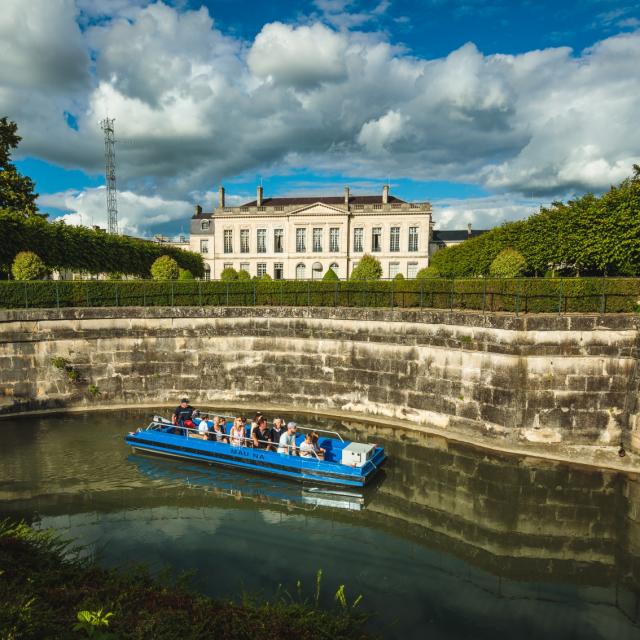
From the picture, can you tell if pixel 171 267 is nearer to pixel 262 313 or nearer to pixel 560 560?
pixel 262 313

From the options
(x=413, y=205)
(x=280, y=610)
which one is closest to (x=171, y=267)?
(x=280, y=610)

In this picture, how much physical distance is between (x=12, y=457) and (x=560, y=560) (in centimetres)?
1569

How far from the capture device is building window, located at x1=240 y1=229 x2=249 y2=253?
5372 cm

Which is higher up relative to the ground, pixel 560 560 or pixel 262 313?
pixel 262 313

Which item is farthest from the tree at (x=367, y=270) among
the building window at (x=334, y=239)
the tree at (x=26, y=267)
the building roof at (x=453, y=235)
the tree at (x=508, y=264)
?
the building roof at (x=453, y=235)

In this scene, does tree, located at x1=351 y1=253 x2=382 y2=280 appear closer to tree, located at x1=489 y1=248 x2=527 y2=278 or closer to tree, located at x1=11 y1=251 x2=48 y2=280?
tree, located at x1=489 y1=248 x2=527 y2=278

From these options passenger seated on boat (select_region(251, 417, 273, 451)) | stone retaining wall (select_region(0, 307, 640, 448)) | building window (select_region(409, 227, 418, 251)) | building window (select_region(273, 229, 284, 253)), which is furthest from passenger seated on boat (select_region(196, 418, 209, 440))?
building window (select_region(409, 227, 418, 251))

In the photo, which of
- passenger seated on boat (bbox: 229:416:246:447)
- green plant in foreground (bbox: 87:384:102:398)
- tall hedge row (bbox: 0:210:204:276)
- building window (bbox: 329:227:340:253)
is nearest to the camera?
passenger seated on boat (bbox: 229:416:246:447)

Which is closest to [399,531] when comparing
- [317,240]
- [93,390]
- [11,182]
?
[93,390]

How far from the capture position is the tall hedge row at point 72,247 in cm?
2288

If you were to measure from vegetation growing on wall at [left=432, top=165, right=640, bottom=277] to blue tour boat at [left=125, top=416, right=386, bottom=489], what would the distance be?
13.6 meters

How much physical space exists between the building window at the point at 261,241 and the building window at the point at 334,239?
8.18 m

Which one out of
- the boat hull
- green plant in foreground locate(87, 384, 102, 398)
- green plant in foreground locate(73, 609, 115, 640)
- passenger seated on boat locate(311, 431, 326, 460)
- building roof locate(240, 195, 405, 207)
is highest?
building roof locate(240, 195, 405, 207)

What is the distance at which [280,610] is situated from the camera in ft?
21.3
